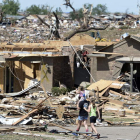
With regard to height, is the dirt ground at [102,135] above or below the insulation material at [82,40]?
below

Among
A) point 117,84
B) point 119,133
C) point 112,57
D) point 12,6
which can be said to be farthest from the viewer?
point 12,6

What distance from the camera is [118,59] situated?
2677 centimetres

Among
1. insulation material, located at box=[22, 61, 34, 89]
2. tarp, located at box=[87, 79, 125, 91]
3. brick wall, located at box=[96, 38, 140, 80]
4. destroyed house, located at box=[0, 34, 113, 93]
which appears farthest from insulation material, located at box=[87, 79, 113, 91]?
insulation material, located at box=[22, 61, 34, 89]

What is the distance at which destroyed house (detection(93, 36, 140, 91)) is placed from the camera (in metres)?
26.5

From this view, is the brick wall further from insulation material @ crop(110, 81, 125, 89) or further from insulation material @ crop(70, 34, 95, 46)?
insulation material @ crop(70, 34, 95, 46)

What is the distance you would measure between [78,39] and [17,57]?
5.34m

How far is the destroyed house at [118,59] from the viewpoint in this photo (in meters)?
26.5

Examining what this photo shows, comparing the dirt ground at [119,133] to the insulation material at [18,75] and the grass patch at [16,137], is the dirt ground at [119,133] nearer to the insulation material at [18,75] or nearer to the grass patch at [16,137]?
the grass patch at [16,137]

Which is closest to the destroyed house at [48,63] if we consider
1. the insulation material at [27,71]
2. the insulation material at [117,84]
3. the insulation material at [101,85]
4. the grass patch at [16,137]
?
the insulation material at [27,71]

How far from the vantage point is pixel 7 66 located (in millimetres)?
28578

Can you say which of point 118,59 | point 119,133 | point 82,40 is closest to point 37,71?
point 82,40

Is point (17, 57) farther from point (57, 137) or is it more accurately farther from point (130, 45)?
point (57, 137)

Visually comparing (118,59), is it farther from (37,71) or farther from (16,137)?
(16,137)

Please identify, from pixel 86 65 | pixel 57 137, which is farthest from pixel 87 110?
pixel 86 65
